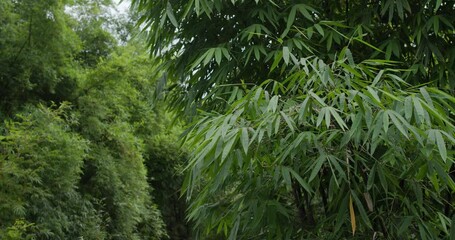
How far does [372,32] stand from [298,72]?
65cm

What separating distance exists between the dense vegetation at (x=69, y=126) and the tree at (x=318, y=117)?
167 centimetres

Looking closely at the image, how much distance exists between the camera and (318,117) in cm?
164

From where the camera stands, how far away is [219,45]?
2402mm

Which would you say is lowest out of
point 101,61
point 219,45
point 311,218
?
point 101,61

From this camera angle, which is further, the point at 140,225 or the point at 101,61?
the point at 140,225

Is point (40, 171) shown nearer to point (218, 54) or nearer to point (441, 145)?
point (218, 54)

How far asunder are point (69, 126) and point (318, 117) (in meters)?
4.55

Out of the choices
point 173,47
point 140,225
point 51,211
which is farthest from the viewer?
point 140,225

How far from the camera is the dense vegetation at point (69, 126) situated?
497cm

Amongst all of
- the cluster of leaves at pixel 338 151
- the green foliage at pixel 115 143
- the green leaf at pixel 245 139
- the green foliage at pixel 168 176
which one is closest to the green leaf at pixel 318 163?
the cluster of leaves at pixel 338 151

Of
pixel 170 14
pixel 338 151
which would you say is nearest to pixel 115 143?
pixel 170 14

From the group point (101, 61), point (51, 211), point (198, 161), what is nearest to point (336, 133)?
point (198, 161)

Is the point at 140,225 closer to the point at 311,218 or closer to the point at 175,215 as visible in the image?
the point at 175,215

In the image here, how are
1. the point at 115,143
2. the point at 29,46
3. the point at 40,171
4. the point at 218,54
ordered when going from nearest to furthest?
the point at 218,54 → the point at 40,171 → the point at 29,46 → the point at 115,143
